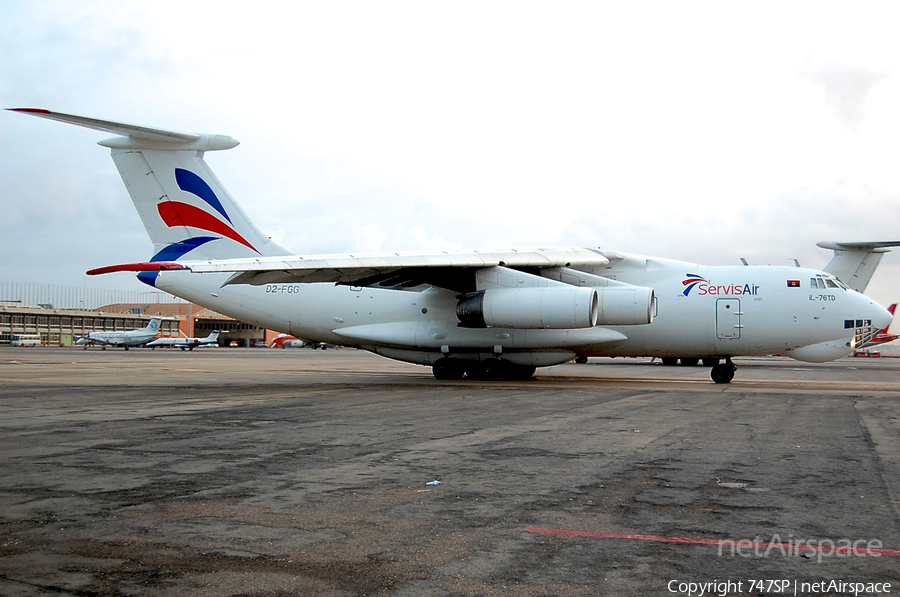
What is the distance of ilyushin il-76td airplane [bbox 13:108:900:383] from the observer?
693 inches

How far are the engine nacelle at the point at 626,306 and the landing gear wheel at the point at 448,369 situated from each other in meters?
4.28

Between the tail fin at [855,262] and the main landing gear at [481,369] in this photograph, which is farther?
the tail fin at [855,262]

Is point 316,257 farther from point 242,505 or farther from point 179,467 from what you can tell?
point 242,505

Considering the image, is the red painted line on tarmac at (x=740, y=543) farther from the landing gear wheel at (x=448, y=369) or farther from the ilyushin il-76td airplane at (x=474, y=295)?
the landing gear wheel at (x=448, y=369)

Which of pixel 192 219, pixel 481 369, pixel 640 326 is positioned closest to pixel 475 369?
pixel 481 369

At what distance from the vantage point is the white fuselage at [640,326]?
18.3m

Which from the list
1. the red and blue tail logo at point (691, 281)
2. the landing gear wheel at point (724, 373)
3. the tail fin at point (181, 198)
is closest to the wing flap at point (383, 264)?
the red and blue tail logo at point (691, 281)

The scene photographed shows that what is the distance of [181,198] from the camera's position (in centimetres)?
2022

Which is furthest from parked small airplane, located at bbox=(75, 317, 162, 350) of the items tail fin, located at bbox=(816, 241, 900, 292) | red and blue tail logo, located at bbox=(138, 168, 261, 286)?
tail fin, located at bbox=(816, 241, 900, 292)

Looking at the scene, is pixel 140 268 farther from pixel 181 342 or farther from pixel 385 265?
pixel 181 342

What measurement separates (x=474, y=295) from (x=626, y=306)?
353 cm

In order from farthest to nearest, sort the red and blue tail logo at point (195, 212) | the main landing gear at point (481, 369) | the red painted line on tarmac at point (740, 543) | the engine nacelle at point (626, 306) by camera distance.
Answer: the red and blue tail logo at point (195, 212), the main landing gear at point (481, 369), the engine nacelle at point (626, 306), the red painted line on tarmac at point (740, 543)

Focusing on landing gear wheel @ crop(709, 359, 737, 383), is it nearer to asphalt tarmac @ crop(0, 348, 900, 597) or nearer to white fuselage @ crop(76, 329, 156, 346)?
asphalt tarmac @ crop(0, 348, 900, 597)

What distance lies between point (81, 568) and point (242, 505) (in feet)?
4.98
